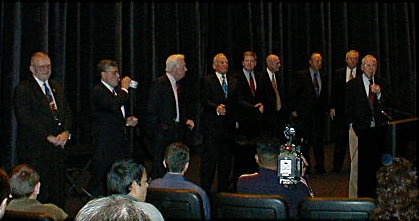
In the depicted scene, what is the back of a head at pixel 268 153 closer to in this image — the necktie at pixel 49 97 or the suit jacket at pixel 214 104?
the necktie at pixel 49 97

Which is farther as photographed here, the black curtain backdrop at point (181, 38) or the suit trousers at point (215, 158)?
the black curtain backdrop at point (181, 38)

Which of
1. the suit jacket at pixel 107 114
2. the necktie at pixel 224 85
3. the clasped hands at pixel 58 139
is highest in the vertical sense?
the necktie at pixel 224 85

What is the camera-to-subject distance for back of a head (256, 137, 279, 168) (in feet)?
12.5

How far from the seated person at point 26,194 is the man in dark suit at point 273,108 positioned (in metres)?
3.99

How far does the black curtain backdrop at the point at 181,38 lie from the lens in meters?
7.25

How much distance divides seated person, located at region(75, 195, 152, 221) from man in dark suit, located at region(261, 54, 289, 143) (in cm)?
543

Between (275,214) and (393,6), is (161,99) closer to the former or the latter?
Answer: (275,214)

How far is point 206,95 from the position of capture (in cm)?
639

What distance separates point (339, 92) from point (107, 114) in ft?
10.1

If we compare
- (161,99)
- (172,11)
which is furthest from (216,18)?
(161,99)

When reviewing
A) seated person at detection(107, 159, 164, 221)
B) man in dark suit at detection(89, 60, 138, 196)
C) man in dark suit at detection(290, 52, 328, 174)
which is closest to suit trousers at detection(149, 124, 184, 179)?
man in dark suit at detection(89, 60, 138, 196)

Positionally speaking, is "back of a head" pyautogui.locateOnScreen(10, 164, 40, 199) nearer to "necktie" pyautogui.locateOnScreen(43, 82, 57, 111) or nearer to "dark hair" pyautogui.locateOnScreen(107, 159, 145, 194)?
"dark hair" pyautogui.locateOnScreen(107, 159, 145, 194)

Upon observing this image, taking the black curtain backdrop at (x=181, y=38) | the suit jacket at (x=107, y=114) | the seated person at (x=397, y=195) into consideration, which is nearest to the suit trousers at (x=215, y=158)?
the suit jacket at (x=107, y=114)

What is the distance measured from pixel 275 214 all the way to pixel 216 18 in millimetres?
7485
